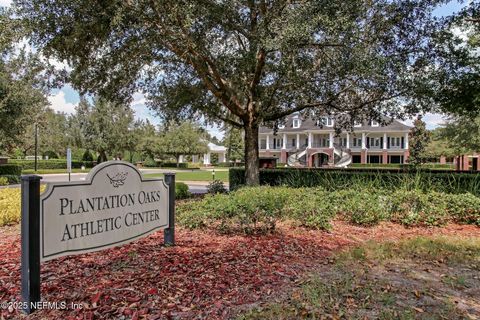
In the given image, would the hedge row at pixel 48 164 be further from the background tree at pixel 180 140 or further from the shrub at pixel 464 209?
the shrub at pixel 464 209

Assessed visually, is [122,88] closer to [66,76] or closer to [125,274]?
[66,76]

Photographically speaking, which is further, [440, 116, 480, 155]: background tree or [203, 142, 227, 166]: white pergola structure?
[203, 142, 227, 166]: white pergola structure

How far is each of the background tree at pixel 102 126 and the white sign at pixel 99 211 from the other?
126ft

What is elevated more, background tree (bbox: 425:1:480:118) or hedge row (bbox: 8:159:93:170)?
background tree (bbox: 425:1:480:118)

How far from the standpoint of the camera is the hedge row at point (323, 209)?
607 cm

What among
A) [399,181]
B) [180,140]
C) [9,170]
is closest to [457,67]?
[399,181]

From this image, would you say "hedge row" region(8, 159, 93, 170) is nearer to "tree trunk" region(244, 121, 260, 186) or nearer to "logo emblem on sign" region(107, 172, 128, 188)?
"tree trunk" region(244, 121, 260, 186)

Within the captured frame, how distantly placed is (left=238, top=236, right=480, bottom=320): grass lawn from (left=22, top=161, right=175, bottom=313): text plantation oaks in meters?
1.65

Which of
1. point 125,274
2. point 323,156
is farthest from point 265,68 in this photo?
point 323,156

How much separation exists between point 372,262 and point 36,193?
3.84 meters

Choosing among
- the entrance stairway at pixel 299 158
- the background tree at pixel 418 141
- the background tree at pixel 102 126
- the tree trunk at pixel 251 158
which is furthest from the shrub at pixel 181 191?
the background tree at pixel 418 141

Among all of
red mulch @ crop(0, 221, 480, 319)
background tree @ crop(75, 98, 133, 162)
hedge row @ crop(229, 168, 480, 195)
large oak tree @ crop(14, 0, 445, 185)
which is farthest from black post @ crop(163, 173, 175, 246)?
background tree @ crop(75, 98, 133, 162)

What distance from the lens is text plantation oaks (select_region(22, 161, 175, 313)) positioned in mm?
2984

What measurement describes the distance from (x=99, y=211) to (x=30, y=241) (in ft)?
2.38
